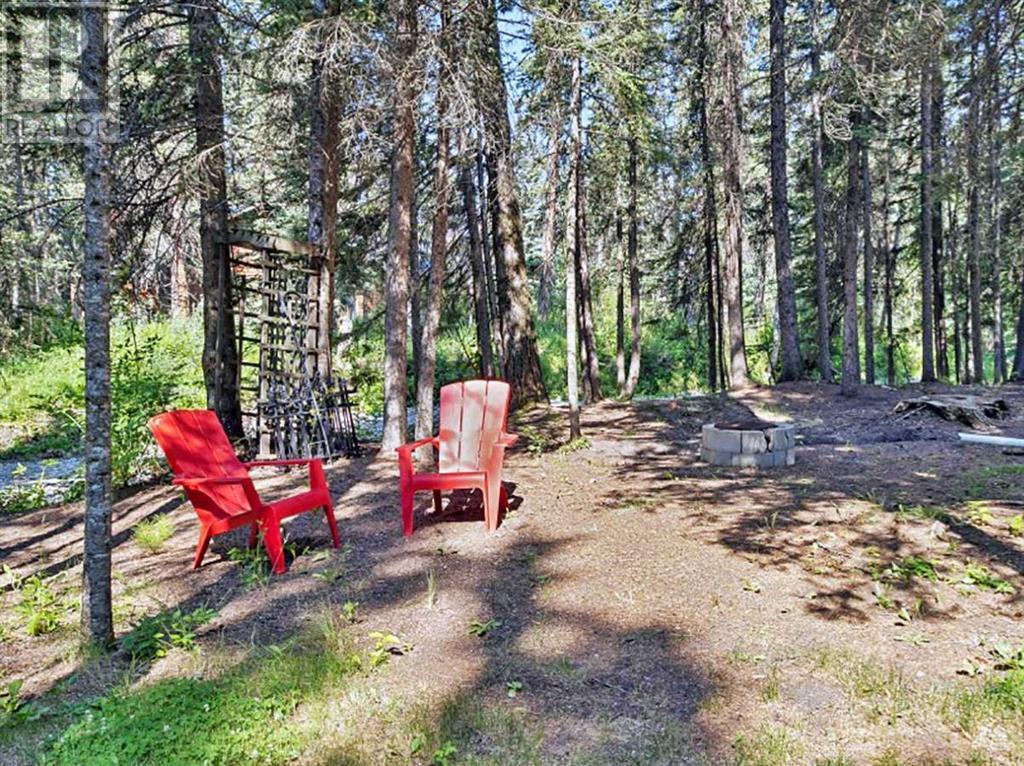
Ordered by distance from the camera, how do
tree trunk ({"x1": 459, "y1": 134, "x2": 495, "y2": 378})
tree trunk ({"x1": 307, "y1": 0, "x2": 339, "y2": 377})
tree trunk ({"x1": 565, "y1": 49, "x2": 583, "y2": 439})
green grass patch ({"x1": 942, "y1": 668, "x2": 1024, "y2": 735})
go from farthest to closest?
tree trunk ({"x1": 459, "y1": 134, "x2": 495, "y2": 378}) < tree trunk ({"x1": 307, "y1": 0, "x2": 339, "y2": 377}) < tree trunk ({"x1": 565, "y1": 49, "x2": 583, "y2": 439}) < green grass patch ({"x1": 942, "y1": 668, "x2": 1024, "y2": 735})

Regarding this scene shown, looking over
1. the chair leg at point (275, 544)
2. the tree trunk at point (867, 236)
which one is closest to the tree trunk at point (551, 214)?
the chair leg at point (275, 544)

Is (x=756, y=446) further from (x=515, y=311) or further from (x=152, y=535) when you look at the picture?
(x=152, y=535)

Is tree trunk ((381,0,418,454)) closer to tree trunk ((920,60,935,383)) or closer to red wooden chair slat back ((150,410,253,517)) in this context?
red wooden chair slat back ((150,410,253,517))

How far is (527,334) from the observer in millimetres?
9312

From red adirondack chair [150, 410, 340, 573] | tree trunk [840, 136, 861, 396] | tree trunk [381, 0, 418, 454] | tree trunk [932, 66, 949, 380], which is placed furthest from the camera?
tree trunk [932, 66, 949, 380]

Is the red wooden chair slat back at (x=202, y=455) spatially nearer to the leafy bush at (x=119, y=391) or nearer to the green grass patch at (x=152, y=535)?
the green grass patch at (x=152, y=535)

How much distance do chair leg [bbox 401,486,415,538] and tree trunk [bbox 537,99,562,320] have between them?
2.92 meters

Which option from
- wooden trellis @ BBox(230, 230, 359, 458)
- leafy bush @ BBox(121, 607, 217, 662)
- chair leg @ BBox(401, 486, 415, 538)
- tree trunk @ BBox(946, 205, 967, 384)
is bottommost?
leafy bush @ BBox(121, 607, 217, 662)

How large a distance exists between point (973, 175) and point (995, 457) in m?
4.72

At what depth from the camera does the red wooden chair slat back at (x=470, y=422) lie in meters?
4.47

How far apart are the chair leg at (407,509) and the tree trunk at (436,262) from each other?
86.9 inches

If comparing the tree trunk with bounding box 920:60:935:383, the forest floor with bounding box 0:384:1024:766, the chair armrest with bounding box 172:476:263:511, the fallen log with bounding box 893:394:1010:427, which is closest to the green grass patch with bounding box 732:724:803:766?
the forest floor with bounding box 0:384:1024:766

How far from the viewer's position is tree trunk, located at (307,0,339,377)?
662 centimetres

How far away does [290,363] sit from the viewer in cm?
659
